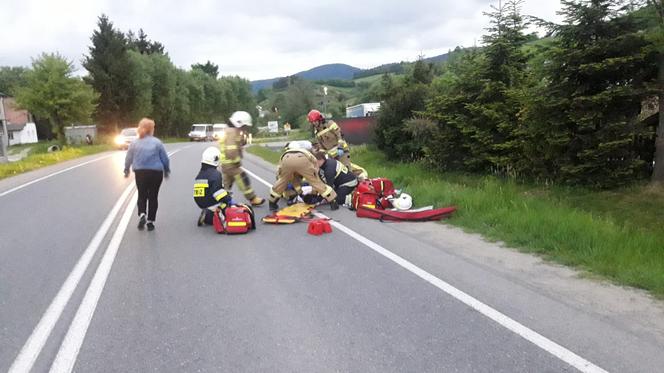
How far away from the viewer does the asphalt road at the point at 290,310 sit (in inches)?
152

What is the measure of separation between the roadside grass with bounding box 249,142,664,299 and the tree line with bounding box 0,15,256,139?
3584 centimetres

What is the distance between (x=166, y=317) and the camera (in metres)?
4.75

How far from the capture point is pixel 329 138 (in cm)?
→ 1171

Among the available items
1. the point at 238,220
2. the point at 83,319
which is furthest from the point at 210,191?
the point at 83,319

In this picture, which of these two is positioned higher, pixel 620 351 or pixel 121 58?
pixel 121 58

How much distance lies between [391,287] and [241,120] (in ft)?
18.4

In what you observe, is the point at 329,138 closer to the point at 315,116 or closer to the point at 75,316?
the point at 315,116

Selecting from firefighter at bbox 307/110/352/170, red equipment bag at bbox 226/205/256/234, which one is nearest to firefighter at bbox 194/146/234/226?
red equipment bag at bbox 226/205/256/234

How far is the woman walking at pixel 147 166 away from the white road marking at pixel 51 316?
86cm

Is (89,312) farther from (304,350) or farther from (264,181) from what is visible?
(264,181)

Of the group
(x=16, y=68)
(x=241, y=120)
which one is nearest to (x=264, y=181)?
(x=241, y=120)

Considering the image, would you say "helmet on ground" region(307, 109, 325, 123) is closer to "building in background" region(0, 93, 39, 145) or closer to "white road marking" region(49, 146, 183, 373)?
"white road marking" region(49, 146, 183, 373)

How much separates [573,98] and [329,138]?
4879mm

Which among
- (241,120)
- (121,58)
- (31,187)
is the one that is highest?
(121,58)
